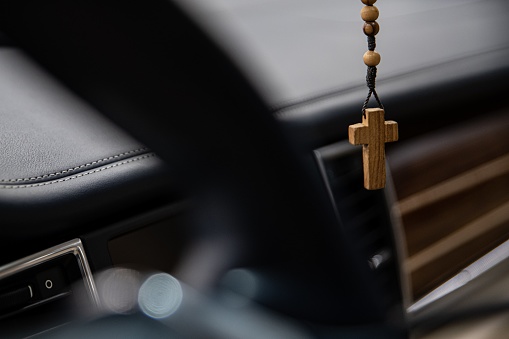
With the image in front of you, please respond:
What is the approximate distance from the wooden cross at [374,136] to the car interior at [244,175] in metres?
0.06

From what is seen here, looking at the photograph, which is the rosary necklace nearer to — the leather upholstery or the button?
the leather upholstery

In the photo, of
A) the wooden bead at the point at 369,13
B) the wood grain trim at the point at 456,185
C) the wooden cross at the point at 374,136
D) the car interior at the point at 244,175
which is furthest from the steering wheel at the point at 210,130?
the wood grain trim at the point at 456,185

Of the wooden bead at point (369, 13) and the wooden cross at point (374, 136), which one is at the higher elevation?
the wooden bead at point (369, 13)

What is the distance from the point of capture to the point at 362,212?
0.97m

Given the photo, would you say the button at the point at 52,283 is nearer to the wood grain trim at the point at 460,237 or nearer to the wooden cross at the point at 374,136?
the wooden cross at the point at 374,136

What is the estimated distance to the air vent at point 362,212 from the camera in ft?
2.93

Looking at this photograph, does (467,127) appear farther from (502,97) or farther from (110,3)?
(110,3)

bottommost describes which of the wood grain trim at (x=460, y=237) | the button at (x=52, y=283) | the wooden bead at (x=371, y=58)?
the wood grain trim at (x=460, y=237)

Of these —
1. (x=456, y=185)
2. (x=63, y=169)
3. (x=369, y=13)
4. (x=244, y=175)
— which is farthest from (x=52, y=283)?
(x=456, y=185)

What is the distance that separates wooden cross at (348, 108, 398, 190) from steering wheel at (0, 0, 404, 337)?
113 mm

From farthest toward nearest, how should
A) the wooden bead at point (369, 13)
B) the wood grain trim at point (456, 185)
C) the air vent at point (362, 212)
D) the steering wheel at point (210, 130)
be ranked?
the wood grain trim at point (456, 185) → the air vent at point (362, 212) → the wooden bead at point (369, 13) → the steering wheel at point (210, 130)

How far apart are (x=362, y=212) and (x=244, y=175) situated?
0.43 m

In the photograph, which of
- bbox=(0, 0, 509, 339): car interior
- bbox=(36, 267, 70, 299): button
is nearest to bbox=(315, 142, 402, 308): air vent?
bbox=(0, 0, 509, 339): car interior

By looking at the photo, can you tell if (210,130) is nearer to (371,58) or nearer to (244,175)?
(244,175)
